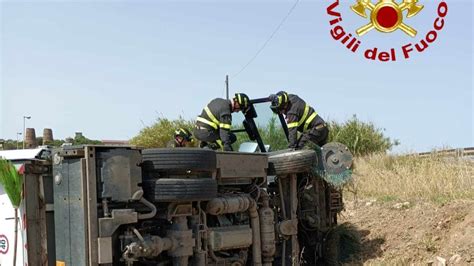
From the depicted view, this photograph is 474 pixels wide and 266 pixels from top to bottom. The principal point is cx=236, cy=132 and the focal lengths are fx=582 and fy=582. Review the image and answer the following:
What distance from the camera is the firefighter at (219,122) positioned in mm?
8062

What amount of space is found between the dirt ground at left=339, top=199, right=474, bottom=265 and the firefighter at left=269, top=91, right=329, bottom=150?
4.75 feet

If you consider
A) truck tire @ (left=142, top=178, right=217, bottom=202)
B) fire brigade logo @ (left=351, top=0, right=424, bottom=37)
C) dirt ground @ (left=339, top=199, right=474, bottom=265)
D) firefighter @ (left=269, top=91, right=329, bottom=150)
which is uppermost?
fire brigade logo @ (left=351, top=0, right=424, bottom=37)

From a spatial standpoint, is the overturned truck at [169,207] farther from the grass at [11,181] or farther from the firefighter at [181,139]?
the firefighter at [181,139]

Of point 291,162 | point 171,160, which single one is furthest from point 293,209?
point 171,160

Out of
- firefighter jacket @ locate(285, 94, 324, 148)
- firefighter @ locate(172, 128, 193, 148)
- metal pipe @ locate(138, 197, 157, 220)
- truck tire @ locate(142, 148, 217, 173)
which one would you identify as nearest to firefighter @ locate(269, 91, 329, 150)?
firefighter jacket @ locate(285, 94, 324, 148)

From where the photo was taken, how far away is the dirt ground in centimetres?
681

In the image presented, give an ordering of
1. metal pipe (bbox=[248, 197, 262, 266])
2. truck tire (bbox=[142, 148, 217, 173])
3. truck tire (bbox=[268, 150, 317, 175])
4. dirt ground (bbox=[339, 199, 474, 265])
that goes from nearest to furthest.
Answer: truck tire (bbox=[142, 148, 217, 173]) < metal pipe (bbox=[248, 197, 262, 266]) < truck tire (bbox=[268, 150, 317, 175]) < dirt ground (bbox=[339, 199, 474, 265])

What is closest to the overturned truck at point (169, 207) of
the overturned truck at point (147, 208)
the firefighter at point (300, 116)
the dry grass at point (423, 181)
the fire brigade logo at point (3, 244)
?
the overturned truck at point (147, 208)

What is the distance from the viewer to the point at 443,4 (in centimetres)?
847

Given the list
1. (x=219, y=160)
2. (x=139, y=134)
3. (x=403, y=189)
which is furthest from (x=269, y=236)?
(x=139, y=134)

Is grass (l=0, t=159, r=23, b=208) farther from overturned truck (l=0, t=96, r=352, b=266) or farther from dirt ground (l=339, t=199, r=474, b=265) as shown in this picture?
dirt ground (l=339, t=199, r=474, b=265)

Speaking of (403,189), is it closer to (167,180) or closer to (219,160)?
(219,160)

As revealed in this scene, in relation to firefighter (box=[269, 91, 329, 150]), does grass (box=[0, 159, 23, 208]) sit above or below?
below

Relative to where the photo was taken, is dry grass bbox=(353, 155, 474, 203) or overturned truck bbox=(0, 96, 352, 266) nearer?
overturned truck bbox=(0, 96, 352, 266)
